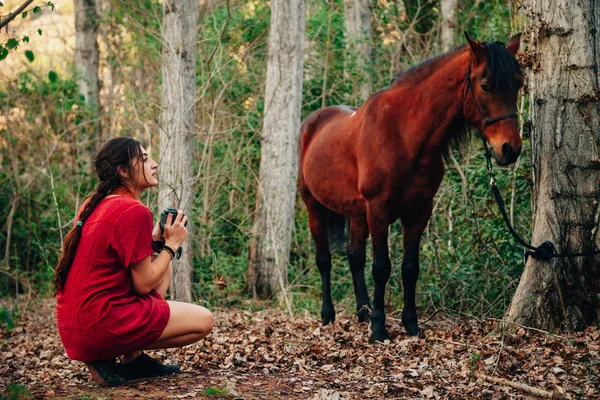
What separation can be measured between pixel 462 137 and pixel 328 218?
2.59 meters

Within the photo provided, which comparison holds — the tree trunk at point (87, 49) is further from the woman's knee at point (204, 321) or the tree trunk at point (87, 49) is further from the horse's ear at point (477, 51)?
the woman's knee at point (204, 321)

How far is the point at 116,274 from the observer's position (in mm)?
4164

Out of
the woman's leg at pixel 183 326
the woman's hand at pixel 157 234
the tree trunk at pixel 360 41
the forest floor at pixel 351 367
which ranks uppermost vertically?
the tree trunk at pixel 360 41

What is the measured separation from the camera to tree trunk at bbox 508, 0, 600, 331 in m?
5.21

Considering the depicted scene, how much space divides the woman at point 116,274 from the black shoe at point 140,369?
0.15 m

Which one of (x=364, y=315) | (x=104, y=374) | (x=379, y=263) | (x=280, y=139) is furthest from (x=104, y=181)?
(x=280, y=139)

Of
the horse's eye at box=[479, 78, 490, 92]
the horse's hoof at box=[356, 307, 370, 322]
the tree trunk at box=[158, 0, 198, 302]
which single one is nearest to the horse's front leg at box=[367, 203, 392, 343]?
the horse's hoof at box=[356, 307, 370, 322]

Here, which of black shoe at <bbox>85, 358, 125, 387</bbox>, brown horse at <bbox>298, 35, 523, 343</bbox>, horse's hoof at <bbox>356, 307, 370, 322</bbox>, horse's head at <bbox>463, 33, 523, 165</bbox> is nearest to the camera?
black shoe at <bbox>85, 358, 125, 387</bbox>

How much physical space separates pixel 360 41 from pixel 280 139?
11.2ft

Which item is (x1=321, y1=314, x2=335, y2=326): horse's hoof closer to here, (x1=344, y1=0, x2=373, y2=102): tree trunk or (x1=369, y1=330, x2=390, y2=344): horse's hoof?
(x1=369, y1=330, x2=390, y2=344): horse's hoof

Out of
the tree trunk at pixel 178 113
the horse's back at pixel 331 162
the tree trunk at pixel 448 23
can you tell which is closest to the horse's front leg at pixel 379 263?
the horse's back at pixel 331 162

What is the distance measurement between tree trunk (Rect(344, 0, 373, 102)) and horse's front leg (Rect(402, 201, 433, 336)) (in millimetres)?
5935

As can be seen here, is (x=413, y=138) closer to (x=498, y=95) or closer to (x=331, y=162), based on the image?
(x=498, y=95)

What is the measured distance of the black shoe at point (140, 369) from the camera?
455 centimetres
